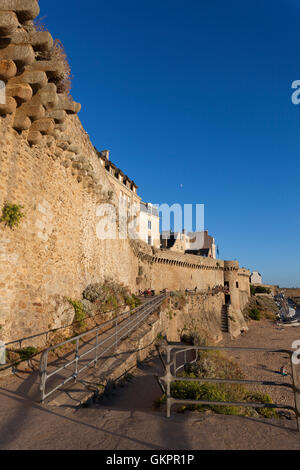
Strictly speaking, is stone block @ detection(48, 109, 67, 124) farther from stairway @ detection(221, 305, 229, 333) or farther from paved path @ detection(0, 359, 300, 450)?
stairway @ detection(221, 305, 229, 333)

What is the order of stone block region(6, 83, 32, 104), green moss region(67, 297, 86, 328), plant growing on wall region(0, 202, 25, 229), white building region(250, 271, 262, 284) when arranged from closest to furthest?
stone block region(6, 83, 32, 104) → plant growing on wall region(0, 202, 25, 229) → green moss region(67, 297, 86, 328) → white building region(250, 271, 262, 284)

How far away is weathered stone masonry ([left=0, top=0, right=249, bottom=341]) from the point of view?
17.9ft

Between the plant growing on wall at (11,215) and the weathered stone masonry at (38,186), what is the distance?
146mm

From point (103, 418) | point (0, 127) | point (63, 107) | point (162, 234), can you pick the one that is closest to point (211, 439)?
point (103, 418)

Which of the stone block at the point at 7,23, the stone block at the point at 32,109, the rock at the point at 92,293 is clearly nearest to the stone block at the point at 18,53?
the stone block at the point at 7,23

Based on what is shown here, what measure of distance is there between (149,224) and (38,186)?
34.0 meters

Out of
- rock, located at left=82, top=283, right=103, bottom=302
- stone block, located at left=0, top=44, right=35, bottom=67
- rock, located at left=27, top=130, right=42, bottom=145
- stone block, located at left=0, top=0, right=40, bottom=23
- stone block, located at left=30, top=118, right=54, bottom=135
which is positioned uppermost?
stone block, located at left=0, top=0, right=40, bottom=23

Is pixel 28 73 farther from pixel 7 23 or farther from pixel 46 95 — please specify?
pixel 7 23

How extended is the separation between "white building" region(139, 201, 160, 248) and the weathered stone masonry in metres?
27.0

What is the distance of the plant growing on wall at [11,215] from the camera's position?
5.96m

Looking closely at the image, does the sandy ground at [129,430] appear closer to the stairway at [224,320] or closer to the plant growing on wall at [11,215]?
the plant growing on wall at [11,215]

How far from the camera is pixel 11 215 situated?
6062 mm

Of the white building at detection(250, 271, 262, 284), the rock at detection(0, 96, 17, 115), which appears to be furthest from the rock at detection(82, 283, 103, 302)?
the white building at detection(250, 271, 262, 284)

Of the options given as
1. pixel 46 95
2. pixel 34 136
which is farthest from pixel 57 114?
pixel 34 136
